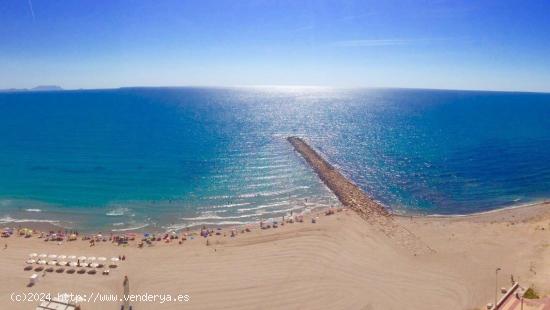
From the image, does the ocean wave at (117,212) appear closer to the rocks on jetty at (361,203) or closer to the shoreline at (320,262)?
the shoreline at (320,262)

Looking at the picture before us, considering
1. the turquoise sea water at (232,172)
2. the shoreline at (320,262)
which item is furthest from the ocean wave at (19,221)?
the shoreline at (320,262)

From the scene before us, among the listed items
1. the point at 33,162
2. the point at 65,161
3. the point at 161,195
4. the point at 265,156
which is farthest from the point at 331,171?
the point at 33,162

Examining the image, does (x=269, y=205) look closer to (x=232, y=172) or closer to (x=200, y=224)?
(x=200, y=224)

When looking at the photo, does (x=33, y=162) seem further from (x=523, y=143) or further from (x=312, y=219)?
(x=523, y=143)

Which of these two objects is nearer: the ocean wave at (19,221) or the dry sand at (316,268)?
the dry sand at (316,268)

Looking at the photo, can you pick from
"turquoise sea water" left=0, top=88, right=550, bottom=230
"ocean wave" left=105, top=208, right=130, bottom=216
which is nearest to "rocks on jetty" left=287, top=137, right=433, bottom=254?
"turquoise sea water" left=0, top=88, right=550, bottom=230

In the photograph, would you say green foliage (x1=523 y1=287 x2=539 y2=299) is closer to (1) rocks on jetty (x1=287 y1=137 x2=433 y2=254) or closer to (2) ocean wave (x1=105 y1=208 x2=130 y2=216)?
(1) rocks on jetty (x1=287 y1=137 x2=433 y2=254)

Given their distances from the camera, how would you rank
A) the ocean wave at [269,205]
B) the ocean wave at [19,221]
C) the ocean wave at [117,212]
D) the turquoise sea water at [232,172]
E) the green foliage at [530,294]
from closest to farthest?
1. the green foliage at [530,294]
2. the ocean wave at [19,221]
3. the ocean wave at [117,212]
4. the ocean wave at [269,205]
5. the turquoise sea water at [232,172]

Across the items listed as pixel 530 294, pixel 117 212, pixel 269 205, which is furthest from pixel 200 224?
pixel 530 294

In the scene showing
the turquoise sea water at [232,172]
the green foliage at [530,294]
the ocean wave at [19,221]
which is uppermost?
the turquoise sea water at [232,172]
